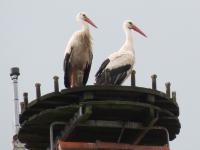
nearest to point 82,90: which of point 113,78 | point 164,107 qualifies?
point 164,107

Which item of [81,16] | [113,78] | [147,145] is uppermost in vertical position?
[81,16]

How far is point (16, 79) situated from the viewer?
23.2m

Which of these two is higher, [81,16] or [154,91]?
[81,16]

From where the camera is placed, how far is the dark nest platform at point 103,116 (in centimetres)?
1777

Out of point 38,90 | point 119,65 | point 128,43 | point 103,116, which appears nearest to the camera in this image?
point 38,90

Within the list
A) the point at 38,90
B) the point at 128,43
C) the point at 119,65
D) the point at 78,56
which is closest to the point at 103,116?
the point at 38,90

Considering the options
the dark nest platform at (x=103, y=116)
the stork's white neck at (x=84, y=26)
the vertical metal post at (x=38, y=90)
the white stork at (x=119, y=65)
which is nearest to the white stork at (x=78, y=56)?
the stork's white neck at (x=84, y=26)

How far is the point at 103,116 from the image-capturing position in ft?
60.4

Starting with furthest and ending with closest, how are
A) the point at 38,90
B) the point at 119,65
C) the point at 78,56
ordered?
1. the point at 78,56
2. the point at 119,65
3. the point at 38,90

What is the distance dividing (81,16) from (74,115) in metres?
6.30

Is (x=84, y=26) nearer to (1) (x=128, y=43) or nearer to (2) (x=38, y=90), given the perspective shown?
(1) (x=128, y=43)

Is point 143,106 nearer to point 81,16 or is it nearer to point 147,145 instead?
point 147,145

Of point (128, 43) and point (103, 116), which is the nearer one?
point (103, 116)

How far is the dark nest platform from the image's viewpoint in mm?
17766
